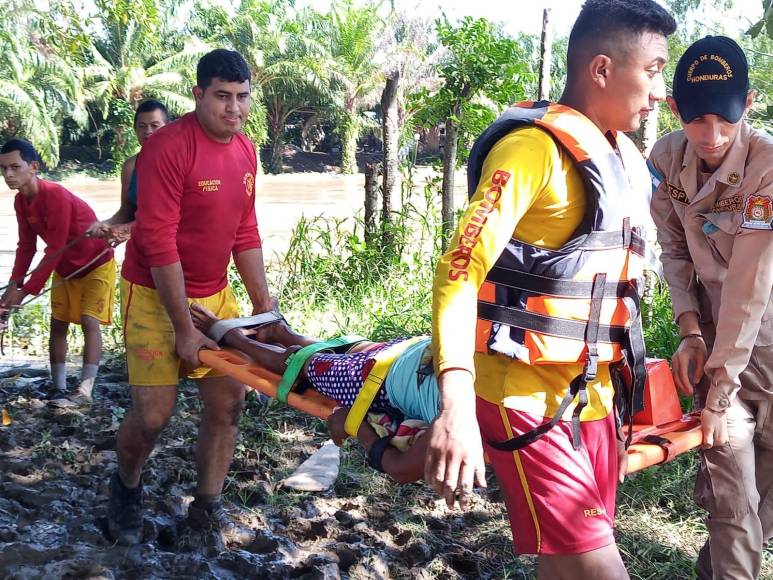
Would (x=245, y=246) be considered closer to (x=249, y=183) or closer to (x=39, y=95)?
(x=249, y=183)

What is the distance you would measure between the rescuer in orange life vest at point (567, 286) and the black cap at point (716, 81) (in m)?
0.57

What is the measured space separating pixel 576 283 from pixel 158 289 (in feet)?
5.92

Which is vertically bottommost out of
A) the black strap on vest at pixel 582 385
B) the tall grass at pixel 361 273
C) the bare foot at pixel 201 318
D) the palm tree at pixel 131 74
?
the tall grass at pixel 361 273

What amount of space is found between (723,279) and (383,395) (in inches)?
46.8

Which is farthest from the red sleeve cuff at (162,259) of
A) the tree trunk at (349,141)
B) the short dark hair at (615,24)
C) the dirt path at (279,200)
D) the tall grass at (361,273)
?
the tree trunk at (349,141)

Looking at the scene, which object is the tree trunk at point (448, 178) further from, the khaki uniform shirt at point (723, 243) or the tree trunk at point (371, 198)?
the khaki uniform shirt at point (723, 243)

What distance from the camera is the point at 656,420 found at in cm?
260

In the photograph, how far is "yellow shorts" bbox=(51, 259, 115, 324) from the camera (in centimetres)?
547

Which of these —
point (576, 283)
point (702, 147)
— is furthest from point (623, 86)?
point (702, 147)

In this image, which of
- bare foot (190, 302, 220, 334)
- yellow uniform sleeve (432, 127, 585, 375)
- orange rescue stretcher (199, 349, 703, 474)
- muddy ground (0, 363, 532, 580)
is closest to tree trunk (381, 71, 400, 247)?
muddy ground (0, 363, 532, 580)

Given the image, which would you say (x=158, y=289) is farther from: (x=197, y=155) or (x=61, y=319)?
(x=61, y=319)

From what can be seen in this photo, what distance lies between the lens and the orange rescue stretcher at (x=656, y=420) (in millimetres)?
2488

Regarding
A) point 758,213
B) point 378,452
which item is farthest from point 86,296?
point 758,213

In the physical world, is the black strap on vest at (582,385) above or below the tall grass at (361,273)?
above
